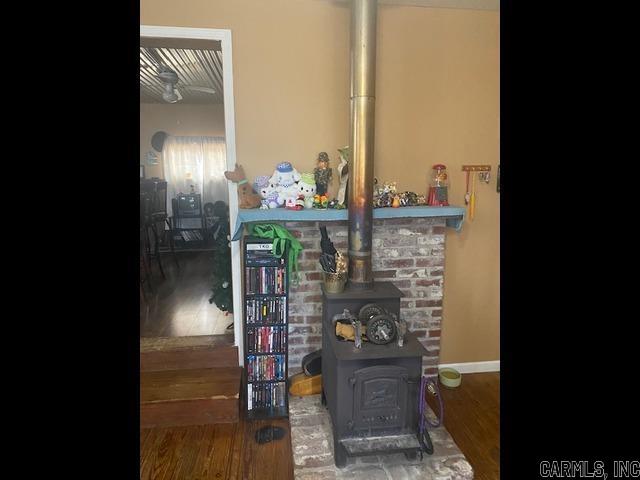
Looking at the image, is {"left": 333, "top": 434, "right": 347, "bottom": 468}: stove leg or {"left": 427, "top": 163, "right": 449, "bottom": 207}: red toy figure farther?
{"left": 427, "top": 163, "right": 449, "bottom": 207}: red toy figure

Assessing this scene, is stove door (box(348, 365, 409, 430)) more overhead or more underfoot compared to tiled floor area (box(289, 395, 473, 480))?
more overhead

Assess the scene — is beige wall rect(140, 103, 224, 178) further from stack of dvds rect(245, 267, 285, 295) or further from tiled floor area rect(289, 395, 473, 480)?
tiled floor area rect(289, 395, 473, 480)

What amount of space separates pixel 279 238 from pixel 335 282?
0.41 meters

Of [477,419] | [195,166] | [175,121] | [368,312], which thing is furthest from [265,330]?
[175,121]

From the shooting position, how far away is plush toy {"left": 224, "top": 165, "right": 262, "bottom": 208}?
6.81 ft

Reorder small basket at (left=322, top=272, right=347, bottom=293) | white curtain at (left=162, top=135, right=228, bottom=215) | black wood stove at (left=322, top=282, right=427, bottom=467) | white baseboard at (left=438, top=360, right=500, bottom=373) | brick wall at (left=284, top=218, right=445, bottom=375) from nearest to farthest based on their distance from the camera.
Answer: black wood stove at (left=322, top=282, right=427, bottom=467) < small basket at (left=322, top=272, right=347, bottom=293) < brick wall at (left=284, top=218, right=445, bottom=375) < white baseboard at (left=438, top=360, right=500, bottom=373) < white curtain at (left=162, top=135, right=228, bottom=215)

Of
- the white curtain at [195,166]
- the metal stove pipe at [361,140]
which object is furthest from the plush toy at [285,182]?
the white curtain at [195,166]

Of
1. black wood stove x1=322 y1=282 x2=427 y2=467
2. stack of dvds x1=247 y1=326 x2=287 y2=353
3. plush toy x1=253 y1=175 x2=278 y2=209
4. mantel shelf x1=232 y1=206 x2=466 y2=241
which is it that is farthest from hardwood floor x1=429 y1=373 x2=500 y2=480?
plush toy x1=253 y1=175 x2=278 y2=209

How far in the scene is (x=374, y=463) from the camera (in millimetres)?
1668

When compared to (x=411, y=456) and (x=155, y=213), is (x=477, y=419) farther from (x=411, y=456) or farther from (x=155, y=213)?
(x=155, y=213)

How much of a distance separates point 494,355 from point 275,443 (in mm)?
1659
